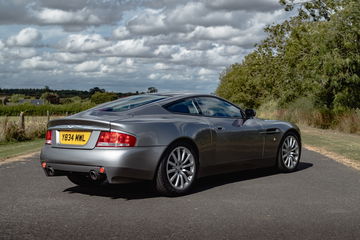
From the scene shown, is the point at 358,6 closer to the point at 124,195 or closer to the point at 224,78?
the point at 124,195

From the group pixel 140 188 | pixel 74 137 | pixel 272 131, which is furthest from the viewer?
pixel 272 131

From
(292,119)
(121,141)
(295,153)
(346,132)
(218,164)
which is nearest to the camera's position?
(121,141)

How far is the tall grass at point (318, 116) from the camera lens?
Answer: 24891 millimetres

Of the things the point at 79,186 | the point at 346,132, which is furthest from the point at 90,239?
the point at 346,132

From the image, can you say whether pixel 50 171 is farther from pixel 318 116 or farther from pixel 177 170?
pixel 318 116

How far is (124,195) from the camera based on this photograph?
717 cm

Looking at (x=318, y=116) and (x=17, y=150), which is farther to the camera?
(x=318, y=116)

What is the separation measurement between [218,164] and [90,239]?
10.9 ft

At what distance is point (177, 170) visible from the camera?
23.0 feet

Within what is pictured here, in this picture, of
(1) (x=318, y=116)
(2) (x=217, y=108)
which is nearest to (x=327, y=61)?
(1) (x=318, y=116)

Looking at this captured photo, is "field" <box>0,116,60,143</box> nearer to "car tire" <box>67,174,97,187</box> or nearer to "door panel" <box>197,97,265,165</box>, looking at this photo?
"car tire" <box>67,174,97,187</box>

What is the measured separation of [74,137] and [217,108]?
246cm

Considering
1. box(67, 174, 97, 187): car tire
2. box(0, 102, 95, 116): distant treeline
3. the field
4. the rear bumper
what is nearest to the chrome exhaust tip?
the rear bumper

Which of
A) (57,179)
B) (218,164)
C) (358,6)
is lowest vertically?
(57,179)
